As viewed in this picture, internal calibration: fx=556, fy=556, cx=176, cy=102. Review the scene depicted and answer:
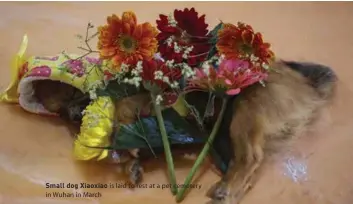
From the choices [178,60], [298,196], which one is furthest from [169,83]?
[298,196]

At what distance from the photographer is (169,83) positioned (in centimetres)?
113

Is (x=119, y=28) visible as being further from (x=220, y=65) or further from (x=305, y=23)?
(x=305, y=23)

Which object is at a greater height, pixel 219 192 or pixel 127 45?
pixel 127 45

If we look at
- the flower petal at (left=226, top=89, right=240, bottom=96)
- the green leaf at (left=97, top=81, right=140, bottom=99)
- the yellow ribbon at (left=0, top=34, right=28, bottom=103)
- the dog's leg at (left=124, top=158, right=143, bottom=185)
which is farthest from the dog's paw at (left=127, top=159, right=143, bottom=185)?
the yellow ribbon at (left=0, top=34, right=28, bottom=103)

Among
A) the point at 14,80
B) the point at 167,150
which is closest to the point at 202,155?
the point at 167,150

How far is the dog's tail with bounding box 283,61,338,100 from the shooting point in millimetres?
1314

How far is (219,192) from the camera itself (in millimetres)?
1123

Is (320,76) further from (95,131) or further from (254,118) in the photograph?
(95,131)

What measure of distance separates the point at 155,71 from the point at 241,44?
20cm

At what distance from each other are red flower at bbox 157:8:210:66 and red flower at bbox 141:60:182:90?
0.04m

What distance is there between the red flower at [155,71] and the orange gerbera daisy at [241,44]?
127mm

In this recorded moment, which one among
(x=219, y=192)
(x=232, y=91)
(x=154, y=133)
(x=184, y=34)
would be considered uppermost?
(x=184, y=34)

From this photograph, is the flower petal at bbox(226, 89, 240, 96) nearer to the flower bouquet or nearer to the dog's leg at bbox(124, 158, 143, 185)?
the flower bouquet

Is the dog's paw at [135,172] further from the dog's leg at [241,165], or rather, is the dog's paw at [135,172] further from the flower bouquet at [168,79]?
the dog's leg at [241,165]
